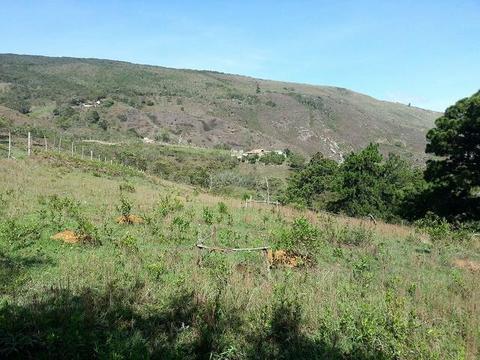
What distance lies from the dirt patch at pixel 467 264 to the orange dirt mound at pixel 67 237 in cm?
990

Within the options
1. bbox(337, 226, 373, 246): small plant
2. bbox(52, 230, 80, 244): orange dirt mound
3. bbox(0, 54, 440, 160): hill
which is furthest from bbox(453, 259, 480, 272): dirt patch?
bbox(0, 54, 440, 160): hill

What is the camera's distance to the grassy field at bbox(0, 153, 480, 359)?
236 inches

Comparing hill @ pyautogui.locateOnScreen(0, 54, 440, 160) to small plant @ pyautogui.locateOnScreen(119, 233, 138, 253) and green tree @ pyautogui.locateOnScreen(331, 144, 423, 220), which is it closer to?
green tree @ pyautogui.locateOnScreen(331, 144, 423, 220)

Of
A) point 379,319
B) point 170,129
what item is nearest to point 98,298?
point 379,319

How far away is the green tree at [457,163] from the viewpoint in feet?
88.0

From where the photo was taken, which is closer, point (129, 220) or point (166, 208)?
point (129, 220)

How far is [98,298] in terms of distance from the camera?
7.12 metres

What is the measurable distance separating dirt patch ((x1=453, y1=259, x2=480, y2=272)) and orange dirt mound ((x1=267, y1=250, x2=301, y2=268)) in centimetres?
453

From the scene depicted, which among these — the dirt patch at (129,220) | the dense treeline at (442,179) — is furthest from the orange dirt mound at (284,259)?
the dense treeline at (442,179)

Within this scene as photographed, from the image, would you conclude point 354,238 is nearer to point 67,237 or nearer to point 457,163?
point 67,237

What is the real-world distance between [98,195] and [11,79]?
557 ft

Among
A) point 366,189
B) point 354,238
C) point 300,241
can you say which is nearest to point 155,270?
point 300,241

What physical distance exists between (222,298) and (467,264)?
25.9 feet

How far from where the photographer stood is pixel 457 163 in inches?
1099
